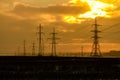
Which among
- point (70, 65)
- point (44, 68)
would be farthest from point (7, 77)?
point (70, 65)

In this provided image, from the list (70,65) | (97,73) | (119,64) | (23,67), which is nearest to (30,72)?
(23,67)

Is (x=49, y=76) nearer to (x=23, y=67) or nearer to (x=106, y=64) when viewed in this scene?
(x=23, y=67)

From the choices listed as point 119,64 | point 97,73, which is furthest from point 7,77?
point 119,64

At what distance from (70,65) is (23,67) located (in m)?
3.82

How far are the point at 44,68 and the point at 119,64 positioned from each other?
6.54 m

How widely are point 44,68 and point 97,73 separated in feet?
14.1

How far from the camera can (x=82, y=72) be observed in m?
27.5

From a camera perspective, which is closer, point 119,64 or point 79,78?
point 79,78

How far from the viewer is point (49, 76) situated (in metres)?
27.2

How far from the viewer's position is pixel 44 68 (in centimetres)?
2761

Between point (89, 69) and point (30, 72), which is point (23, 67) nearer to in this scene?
point (30, 72)

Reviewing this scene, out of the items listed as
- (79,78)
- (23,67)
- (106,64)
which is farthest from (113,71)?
(23,67)

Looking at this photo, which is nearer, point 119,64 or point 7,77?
point 7,77

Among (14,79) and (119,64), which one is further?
(119,64)
